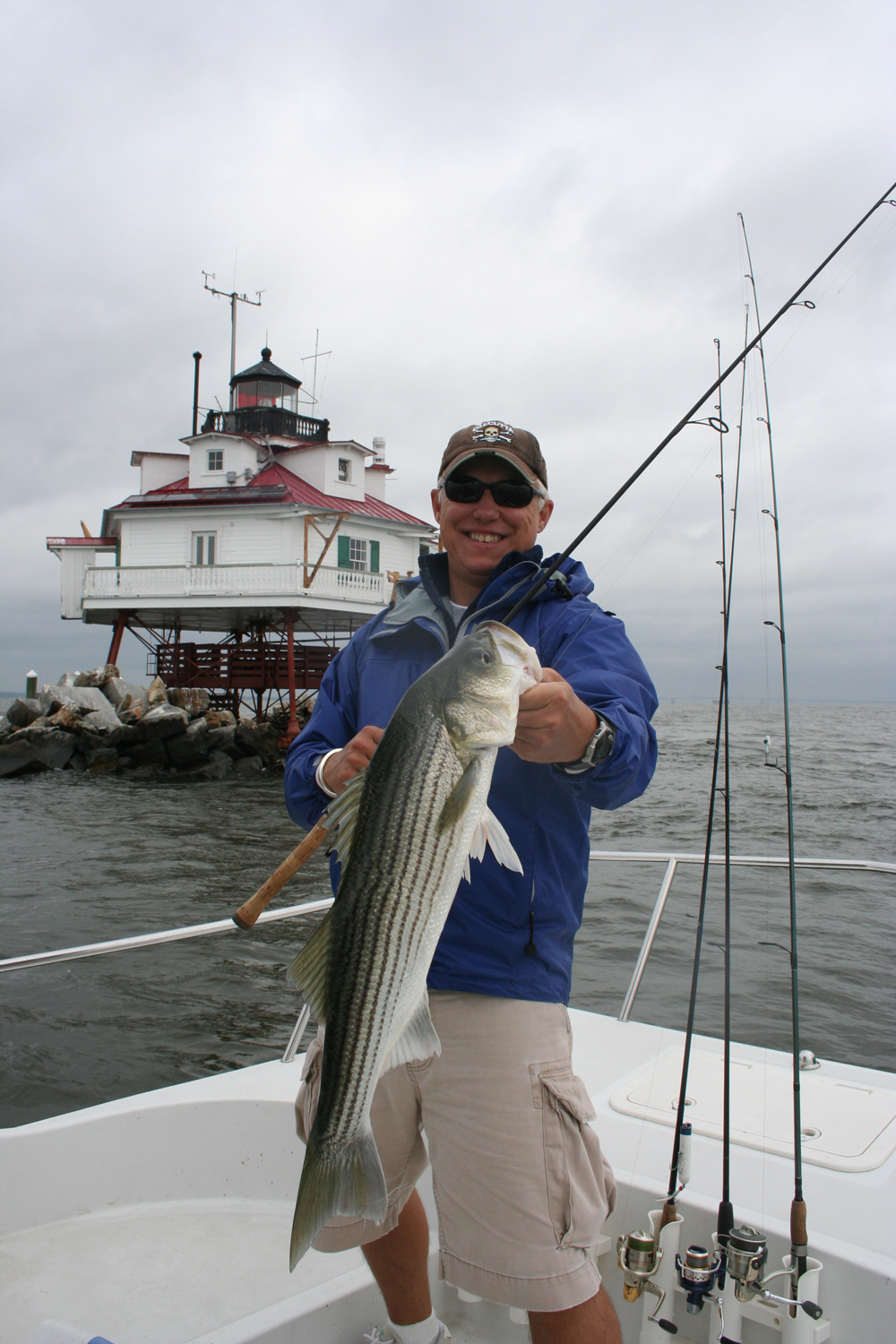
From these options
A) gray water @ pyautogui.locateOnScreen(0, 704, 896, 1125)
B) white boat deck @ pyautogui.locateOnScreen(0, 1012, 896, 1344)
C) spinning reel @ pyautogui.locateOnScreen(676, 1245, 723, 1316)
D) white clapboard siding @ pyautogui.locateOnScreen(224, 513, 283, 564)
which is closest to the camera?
spinning reel @ pyautogui.locateOnScreen(676, 1245, 723, 1316)

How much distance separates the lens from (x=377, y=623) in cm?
313

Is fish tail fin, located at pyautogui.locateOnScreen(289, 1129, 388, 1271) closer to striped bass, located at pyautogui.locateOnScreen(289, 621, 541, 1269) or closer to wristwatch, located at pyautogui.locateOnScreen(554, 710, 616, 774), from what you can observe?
striped bass, located at pyautogui.locateOnScreen(289, 621, 541, 1269)

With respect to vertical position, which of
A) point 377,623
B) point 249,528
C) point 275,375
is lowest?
point 377,623

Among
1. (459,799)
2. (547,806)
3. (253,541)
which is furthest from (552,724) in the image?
(253,541)

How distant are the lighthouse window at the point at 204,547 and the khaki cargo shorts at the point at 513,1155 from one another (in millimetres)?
32608

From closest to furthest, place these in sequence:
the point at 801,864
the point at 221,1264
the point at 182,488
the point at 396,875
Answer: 1. the point at 396,875
2. the point at 221,1264
3. the point at 801,864
4. the point at 182,488

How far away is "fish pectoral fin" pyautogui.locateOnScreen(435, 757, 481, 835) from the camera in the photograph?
2037 mm

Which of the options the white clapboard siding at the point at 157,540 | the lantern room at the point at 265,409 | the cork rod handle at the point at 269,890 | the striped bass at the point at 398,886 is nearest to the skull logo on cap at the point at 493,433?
the striped bass at the point at 398,886

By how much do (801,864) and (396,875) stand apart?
3181 millimetres

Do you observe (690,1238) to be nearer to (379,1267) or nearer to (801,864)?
(379,1267)

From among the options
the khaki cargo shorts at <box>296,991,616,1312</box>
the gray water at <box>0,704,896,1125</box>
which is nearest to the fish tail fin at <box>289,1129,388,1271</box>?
the khaki cargo shorts at <box>296,991,616,1312</box>

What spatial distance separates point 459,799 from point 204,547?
33163 mm

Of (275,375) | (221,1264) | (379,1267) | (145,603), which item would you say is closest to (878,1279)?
(379,1267)

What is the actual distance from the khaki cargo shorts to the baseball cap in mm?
1727
